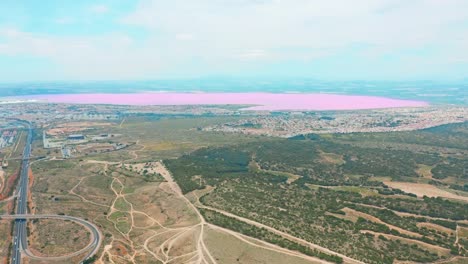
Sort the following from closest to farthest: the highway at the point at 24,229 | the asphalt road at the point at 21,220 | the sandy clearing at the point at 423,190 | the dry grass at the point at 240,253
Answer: the dry grass at the point at 240,253, the highway at the point at 24,229, the asphalt road at the point at 21,220, the sandy clearing at the point at 423,190

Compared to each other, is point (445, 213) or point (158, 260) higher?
point (445, 213)

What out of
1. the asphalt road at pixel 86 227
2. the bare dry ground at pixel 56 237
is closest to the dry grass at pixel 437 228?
the asphalt road at pixel 86 227

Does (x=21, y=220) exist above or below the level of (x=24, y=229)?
above

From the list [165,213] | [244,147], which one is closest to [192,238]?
[165,213]

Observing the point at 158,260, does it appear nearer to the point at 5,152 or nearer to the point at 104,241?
the point at 104,241

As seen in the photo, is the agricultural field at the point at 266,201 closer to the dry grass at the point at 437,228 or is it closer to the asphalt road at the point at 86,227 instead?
the dry grass at the point at 437,228

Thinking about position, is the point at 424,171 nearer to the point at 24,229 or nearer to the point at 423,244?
the point at 423,244

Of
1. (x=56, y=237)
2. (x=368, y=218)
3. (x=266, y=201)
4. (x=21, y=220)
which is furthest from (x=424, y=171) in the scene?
(x=21, y=220)

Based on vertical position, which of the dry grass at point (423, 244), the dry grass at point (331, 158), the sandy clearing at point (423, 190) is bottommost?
the dry grass at point (423, 244)

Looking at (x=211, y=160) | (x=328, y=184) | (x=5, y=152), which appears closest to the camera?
(x=328, y=184)
